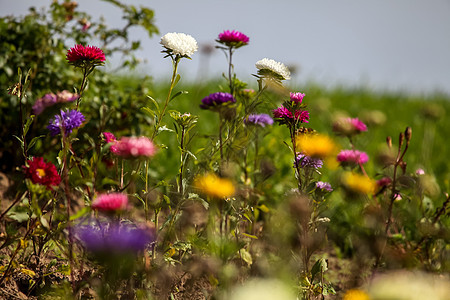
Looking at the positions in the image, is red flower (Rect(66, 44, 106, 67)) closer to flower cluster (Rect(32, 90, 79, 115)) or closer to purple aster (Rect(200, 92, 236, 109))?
flower cluster (Rect(32, 90, 79, 115))

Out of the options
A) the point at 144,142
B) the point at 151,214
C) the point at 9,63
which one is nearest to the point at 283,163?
the point at 151,214

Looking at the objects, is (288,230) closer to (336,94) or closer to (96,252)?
(96,252)

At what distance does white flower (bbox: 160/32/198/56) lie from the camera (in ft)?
4.89

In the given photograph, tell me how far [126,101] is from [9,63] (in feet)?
2.28

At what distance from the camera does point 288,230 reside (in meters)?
1.73

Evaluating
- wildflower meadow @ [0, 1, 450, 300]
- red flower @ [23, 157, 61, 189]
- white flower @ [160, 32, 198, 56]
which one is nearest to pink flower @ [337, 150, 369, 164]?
wildflower meadow @ [0, 1, 450, 300]

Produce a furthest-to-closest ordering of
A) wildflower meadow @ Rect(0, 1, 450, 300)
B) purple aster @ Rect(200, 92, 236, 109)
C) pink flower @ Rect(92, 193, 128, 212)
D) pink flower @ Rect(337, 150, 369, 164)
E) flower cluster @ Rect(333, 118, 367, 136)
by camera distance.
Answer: pink flower @ Rect(337, 150, 369, 164) < flower cluster @ Rect(333, 118, 367, 136) < purple aster @ Rect(200, 92, 236, 109) < wildflower meadow @ Rect(0, 1, 450, 300) < pink flower @ Rect(92, 193, 128, 212)

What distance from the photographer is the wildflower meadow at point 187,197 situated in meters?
1.29

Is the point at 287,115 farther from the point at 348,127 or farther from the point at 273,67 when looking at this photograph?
the point at 348,127

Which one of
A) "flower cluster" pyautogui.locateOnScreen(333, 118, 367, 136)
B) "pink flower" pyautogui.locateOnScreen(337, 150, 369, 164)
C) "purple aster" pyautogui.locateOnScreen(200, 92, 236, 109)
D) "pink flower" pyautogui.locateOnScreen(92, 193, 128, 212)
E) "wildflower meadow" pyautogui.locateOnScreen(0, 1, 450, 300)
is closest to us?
"pink flower" pyautogui.locateOnScreen(92, 193, 128, 212)

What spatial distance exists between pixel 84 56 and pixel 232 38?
0.53 metres

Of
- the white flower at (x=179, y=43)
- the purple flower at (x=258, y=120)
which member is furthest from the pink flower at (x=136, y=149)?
the purple flower at (x=258, y=120)

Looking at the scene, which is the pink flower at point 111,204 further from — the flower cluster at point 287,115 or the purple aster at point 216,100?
the flower cluster at point 287,115

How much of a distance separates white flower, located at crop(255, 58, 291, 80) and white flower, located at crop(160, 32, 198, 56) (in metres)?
0.23
